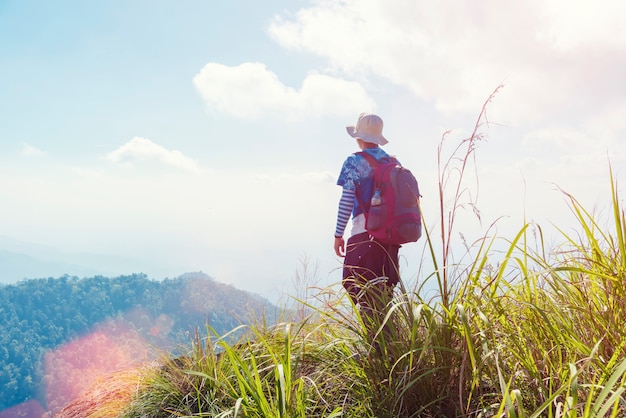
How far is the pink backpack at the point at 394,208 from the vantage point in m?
3.67

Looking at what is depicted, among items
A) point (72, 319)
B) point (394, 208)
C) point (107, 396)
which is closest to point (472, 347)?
point (394, 208)

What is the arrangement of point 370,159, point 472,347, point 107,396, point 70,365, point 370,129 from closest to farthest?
point 472,347
point 370,159
point 370,129
point 107,396
point 70,365

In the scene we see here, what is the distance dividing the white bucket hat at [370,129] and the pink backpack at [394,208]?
30 cm

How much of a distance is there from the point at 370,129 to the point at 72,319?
282 ft

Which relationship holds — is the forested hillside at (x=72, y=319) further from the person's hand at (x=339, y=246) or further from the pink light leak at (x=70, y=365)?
the person's hand at (x=339, y=246)

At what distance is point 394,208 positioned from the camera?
368cm

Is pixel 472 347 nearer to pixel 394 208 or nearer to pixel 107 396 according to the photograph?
pixel 394 208

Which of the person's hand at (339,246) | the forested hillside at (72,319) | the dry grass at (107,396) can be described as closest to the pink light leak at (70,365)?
the forested hillside at (72,319)

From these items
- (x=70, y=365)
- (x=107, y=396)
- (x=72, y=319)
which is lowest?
(x=70, y=365)

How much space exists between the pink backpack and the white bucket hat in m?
0.30

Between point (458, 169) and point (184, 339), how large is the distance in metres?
2.66

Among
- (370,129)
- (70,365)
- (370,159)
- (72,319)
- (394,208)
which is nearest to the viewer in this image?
(394,208)

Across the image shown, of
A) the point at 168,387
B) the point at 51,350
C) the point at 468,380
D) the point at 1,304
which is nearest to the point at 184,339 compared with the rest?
the point at 168,387

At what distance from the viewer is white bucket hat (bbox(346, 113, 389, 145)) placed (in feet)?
13.1
